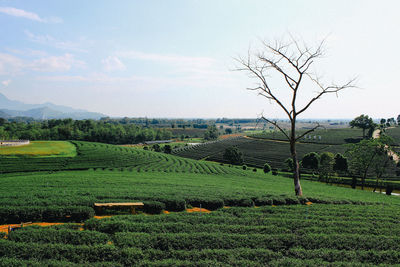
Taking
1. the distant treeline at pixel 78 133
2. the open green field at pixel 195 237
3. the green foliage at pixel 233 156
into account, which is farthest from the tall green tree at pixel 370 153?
the distant treeline at pixel 78 133

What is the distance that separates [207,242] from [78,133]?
418 ft

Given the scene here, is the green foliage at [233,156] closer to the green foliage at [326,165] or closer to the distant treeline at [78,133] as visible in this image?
the green foliage at [326,165]

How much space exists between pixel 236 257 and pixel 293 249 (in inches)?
79.5

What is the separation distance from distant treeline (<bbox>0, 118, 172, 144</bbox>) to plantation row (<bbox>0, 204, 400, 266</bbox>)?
102m

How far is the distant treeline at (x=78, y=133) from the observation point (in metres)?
99.7

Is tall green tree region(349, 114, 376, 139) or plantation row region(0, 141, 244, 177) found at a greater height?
tall green tree region(349, 114, 376, 139)

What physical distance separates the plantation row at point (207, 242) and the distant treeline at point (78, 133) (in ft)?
334

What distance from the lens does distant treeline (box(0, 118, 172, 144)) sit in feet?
327

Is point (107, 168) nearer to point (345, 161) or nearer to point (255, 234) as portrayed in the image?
point (255, 234)

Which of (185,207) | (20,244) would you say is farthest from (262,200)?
(20,244)

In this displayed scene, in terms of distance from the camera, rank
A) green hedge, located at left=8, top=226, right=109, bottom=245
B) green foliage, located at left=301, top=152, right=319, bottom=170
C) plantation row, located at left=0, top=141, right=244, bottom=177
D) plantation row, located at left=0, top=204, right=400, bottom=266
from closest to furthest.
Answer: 1. plantation row, located at left=0, top=204, right=400, bottom=266
2. green hedge, located at left=8, top=226, right=109, bottom=245
3. plantation row, located at left=0, top=141, right=244, bottom=177
4. green foliage, located at left=301, top=152, right=319, bottom=170

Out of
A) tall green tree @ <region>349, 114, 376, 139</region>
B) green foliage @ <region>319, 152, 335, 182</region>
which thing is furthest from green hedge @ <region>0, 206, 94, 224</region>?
tall green tree @ <region>349, 114, 376, 139</region>

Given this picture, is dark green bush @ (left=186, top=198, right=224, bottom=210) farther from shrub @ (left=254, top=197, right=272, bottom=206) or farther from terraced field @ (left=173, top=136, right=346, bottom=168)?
terraced field @ (left=173, top=136, right=346, bottom=168)

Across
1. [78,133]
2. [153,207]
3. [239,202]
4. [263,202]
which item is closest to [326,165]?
[263,202]
